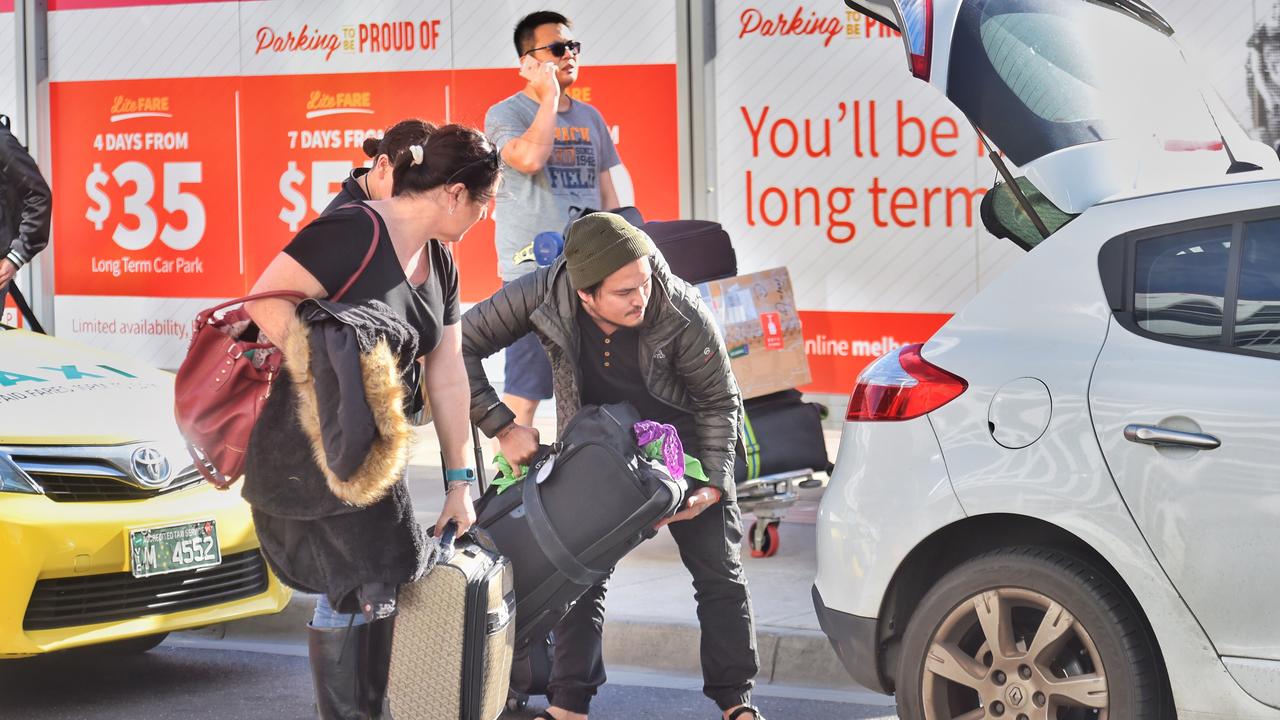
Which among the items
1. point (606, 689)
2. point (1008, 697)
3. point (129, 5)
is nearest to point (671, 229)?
point (606, 689)

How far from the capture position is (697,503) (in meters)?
4.75

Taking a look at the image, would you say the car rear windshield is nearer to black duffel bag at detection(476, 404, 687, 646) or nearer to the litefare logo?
black duffel bag at detection(476, 404, 687, 646)

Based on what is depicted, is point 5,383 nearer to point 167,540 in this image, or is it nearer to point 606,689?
point 167,540

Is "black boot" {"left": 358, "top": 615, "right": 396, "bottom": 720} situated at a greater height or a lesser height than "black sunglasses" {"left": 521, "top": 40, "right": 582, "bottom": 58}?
lesser

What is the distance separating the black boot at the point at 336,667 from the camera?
394 cm

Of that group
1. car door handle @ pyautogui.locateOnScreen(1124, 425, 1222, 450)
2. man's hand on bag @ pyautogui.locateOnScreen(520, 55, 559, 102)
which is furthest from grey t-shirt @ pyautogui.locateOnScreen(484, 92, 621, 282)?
car door handle @ pyautogui.locateOnScreen(1124, 425, 1222, 450)

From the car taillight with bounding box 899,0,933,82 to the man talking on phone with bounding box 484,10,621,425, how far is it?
2755 mm

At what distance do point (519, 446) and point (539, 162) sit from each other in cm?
267

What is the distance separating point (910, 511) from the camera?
433 cm

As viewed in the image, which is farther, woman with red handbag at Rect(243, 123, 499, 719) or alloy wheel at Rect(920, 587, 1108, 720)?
alloy wheel at Rect(920, 587, 1108, 720)

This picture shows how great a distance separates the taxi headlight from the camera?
16.8ft

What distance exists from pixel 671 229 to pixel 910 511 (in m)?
2.68

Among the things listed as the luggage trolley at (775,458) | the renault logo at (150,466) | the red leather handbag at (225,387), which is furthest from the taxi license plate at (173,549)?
the luggage trolley at (775,458)

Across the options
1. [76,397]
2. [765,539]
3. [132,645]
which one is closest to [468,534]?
[76,397]
